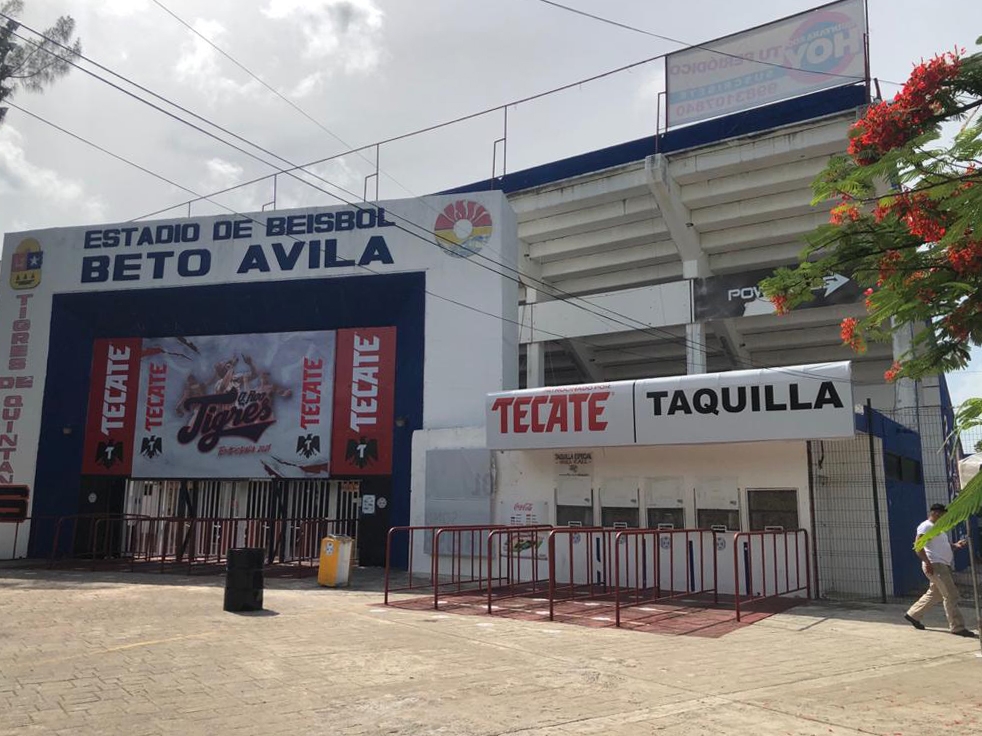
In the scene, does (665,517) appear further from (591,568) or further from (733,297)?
(733,297)

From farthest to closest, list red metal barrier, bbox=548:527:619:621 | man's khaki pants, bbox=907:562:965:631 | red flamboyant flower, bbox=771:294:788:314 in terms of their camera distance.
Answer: red metal barrier, bbox=548:527:619:621
man's khaki pants, bbox=907:562:965:631
red flamboyant flower, bbox=771:294:788:314

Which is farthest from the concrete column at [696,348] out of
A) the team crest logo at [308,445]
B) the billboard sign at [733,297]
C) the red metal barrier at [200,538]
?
the team crest logo at [308,445]

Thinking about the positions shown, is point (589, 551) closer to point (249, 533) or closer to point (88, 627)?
point (88, 627)

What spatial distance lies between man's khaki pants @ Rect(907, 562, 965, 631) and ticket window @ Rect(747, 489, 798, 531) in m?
3.50

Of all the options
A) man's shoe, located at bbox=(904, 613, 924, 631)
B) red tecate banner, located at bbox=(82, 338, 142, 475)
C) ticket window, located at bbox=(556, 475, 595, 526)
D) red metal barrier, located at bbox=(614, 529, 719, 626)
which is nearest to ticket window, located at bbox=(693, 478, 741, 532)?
red metal barrier, located at bbox=(614, 529, 719, 626)

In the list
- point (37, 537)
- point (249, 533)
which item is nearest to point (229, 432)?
point (249, 533)

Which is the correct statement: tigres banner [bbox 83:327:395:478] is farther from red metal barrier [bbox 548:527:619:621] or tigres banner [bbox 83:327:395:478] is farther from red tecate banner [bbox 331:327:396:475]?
red metal barrier [bbox 548:527:619:621]

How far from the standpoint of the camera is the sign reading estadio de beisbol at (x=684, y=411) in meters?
13.0

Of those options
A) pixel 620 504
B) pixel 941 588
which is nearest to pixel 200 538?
pixel 620 504

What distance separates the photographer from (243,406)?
66.6ft

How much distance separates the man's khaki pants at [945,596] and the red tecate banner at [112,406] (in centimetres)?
1849

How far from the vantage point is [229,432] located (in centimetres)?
2031

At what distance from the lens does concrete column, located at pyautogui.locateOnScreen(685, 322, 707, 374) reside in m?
20.7

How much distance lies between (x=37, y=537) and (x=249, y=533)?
243 inches
